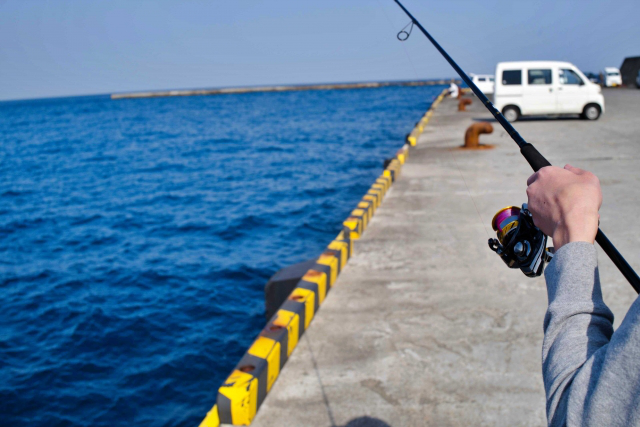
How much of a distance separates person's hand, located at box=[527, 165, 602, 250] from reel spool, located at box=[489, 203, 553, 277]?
0.27 metres

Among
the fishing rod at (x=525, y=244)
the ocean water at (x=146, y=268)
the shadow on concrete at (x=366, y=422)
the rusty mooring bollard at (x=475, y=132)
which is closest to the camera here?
the fishing rod at (x=525, y=244)

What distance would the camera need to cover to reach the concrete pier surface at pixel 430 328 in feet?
10.9

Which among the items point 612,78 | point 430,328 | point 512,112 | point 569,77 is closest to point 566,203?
point 430,328

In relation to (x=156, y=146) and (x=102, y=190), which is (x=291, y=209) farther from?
(x=156, y=146)

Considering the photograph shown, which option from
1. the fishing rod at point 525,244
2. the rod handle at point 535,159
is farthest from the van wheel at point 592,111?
the fishing rod at point 525,244

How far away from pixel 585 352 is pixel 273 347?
2.79 meters

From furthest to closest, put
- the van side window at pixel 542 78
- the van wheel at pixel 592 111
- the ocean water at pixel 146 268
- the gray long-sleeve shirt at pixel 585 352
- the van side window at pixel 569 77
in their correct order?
the van side window at pixel 542 78
the van side window at pixel 569 77
the van wheel at pixel 592 111
the ocean water at pixel 146 268
the gray long-sleeve shirt at pixel 585 352

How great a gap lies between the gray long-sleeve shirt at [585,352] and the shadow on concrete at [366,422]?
2.10 metres

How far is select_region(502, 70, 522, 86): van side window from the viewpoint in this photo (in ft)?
56.2

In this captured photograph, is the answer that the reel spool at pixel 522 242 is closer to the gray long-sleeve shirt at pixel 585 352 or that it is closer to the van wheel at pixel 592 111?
the gray long-sleeve shirt at pixel 585 352

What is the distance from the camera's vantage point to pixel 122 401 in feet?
18.8

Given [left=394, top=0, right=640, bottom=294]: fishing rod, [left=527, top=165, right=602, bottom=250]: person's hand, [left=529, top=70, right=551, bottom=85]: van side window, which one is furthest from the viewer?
[left=529, top=70, right=551, bottom=85]: van side window

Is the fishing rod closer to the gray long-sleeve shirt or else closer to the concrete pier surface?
the gray long-sleeve shirt

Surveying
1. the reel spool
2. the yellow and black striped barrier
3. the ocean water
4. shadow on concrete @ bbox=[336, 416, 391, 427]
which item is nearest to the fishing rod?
the reel spool
